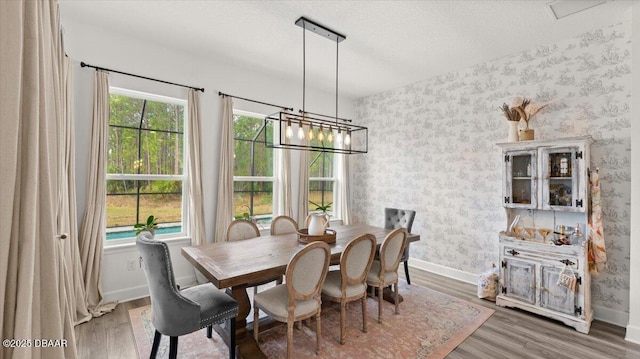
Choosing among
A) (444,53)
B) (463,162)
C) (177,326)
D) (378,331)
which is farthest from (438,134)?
(177,326)

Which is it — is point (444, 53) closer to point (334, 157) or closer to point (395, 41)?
point (395, 41)

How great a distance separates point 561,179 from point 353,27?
272 cm

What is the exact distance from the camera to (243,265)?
2.26m

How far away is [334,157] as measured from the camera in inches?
225

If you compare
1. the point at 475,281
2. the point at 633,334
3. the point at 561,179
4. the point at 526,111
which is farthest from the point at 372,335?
the point at 526,111

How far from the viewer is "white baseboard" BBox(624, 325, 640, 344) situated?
2564mm

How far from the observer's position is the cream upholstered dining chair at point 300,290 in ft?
6.74

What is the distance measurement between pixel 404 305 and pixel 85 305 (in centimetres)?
336

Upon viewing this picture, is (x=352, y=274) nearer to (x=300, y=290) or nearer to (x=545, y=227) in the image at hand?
(x=300, y=290)

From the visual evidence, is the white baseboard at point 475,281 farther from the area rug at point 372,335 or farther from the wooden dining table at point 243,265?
the wooden dining table at point 243,265

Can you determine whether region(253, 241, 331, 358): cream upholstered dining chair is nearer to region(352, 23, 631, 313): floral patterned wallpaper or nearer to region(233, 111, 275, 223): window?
region(233, 111, 275, 223): window

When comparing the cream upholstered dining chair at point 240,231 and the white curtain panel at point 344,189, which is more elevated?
the white curtain panel at point 344,189

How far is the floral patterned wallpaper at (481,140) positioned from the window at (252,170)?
194 centimetres

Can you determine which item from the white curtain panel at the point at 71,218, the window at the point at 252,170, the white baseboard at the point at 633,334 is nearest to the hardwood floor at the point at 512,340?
the white baseboard at the point at 633,334
